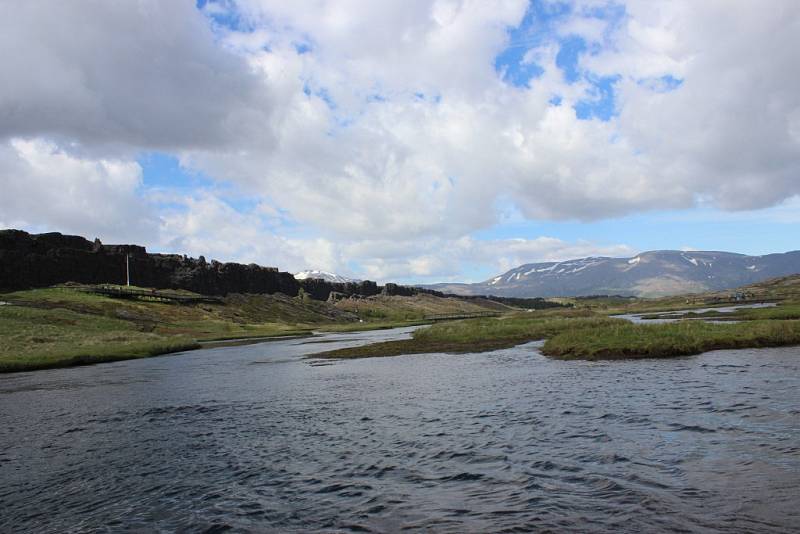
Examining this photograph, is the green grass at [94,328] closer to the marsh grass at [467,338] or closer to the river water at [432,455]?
the marsh grass at [467,338]

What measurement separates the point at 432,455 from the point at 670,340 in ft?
114

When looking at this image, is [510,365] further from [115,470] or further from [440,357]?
[115,470]

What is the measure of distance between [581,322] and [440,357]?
30.3 meters

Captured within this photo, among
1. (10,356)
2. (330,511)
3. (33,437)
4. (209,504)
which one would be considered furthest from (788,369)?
(10,356)

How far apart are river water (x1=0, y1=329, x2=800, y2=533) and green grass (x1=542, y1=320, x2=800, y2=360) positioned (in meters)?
6.47

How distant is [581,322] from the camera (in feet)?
256

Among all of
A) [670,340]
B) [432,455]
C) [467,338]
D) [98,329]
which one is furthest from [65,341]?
[670,340]

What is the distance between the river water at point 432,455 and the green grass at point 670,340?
21.2 ft

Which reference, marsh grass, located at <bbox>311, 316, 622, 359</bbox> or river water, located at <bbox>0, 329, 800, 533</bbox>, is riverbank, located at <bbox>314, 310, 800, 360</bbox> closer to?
marsh grass, located at <bbox>311, 316, 622, 359</bbox>

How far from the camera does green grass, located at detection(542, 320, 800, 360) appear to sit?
45.5 metres

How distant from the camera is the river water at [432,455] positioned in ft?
46.3

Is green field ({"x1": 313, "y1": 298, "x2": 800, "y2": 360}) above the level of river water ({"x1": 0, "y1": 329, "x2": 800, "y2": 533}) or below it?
above

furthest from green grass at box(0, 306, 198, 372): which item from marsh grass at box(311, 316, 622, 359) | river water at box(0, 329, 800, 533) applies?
river water at box(0, 329, 800, 533)

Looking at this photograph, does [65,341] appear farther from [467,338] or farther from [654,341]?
[654,341]
